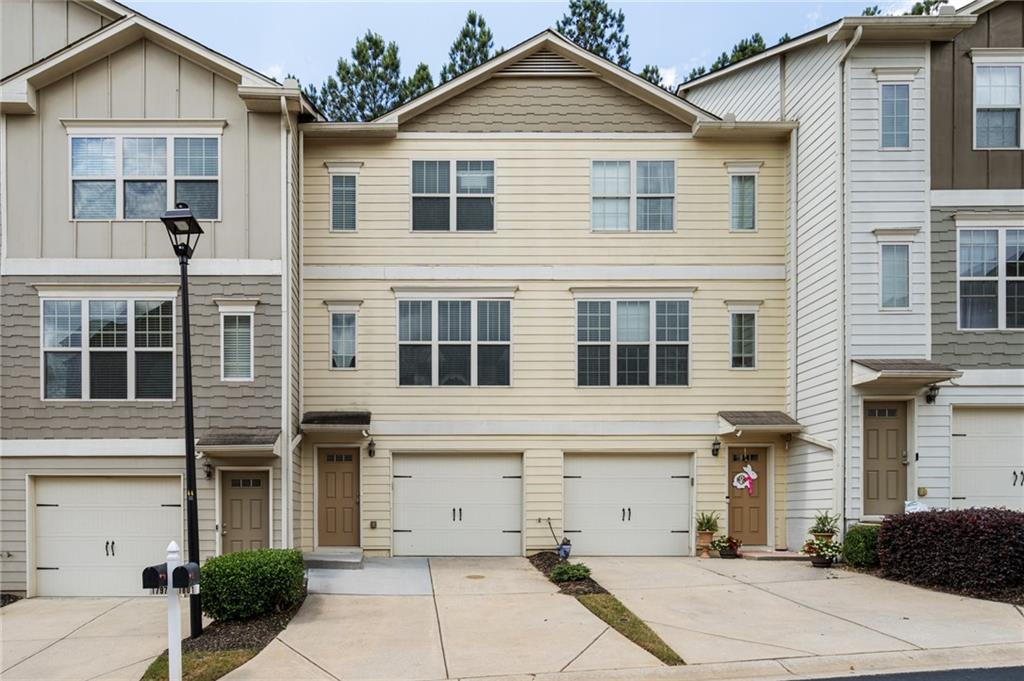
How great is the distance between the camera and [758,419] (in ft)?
48.7

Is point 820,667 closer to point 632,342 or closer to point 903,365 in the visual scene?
point 903,365

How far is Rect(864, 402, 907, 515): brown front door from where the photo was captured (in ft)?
43.9

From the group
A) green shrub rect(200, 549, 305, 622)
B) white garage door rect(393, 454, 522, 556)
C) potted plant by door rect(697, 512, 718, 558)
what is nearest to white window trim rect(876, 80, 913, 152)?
potted plant by door rect(697, 512, 718, 558)

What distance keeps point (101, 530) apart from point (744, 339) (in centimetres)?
1231

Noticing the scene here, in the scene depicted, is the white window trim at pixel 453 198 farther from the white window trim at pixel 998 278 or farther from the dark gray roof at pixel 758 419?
the white window trim at pixel 998 278

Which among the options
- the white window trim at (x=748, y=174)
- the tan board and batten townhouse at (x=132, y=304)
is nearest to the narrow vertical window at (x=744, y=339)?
the white window trim at (x=748, y=174)

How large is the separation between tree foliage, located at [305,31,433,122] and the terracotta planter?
764 inches

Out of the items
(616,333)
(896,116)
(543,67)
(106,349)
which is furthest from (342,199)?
(896,116)

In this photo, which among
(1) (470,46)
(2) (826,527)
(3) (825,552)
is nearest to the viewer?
(3) (825,552)

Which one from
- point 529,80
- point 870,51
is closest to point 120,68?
point 529,80

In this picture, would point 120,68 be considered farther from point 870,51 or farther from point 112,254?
point 870,51

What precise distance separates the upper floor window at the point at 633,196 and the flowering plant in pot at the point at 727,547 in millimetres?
6098

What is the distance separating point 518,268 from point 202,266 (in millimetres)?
5778

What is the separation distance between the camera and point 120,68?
13820mm
